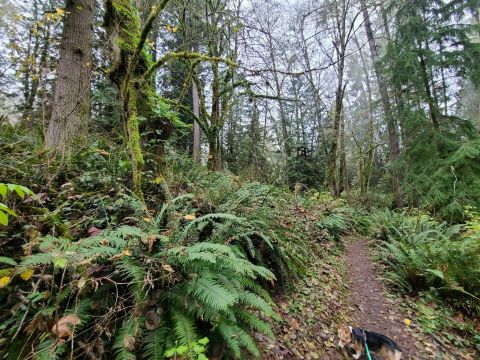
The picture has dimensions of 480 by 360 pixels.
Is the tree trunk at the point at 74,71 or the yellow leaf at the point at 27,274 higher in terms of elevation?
the tree trunk at the point at 74,71

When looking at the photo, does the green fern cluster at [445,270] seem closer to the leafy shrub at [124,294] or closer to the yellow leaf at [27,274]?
the leafy shrub at [124,294]

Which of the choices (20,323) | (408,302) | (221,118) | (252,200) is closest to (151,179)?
(252,200)

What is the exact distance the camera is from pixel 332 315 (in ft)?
11.7

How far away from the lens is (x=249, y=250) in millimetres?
3303

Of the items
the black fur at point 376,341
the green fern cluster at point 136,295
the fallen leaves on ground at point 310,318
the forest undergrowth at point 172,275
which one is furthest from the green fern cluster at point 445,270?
the green fern cluster at point 136,295

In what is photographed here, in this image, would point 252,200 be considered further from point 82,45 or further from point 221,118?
point 82,45

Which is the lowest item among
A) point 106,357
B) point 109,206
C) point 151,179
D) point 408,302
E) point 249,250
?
point 408,302

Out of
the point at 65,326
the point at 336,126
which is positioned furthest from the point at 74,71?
the point at 336,126

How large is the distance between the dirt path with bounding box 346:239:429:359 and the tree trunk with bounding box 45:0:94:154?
5.04 metres

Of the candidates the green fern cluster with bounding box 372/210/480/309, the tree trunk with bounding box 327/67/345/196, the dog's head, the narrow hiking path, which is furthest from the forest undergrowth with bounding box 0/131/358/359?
the tree trunk with bounding box 327/67/345/196

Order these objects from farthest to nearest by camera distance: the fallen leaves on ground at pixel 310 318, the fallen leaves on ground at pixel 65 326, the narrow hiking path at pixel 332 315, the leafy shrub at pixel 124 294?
the narrow hiking path at pixel 332 315 → the fallen leaves on ground at pixel 310 318 → the leafy shrub at pixel 124 294 → the fallen leaves on ground at pixel 65 326

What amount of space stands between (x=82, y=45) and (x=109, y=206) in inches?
138

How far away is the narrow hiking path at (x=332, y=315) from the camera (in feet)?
9.41

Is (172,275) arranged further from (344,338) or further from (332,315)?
(332,315)
